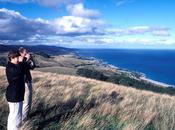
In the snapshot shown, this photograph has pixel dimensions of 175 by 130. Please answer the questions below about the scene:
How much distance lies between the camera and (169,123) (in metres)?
7.72

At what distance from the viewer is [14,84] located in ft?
20.2

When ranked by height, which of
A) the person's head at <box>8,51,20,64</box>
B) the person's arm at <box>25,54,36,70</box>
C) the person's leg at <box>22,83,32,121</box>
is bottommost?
the person's leg at <box>22,83,32,121</box>

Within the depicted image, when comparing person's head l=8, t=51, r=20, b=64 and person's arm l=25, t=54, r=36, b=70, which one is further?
person's arm l=25, t=54, r=36, b=70

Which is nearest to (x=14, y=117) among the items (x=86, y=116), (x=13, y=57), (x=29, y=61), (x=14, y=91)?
(x=14, y=91)

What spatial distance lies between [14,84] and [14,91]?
0.44 feet

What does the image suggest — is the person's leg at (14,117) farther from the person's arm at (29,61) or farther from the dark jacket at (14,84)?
the person's arm at (29,61)

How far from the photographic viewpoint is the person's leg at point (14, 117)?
5905 millimetres

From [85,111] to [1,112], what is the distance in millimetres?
1998

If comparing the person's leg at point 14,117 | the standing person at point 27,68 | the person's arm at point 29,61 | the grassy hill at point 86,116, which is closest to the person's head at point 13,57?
the standing person at point 27,68

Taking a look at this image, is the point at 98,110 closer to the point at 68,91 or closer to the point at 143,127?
the point at 143,127

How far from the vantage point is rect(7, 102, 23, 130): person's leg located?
232 inches

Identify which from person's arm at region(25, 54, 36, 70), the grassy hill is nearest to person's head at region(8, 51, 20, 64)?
person's arm at region(25, 54, 36, 70)

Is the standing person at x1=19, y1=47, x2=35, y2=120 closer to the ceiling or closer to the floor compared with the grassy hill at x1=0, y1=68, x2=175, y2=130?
closer to the ceiling

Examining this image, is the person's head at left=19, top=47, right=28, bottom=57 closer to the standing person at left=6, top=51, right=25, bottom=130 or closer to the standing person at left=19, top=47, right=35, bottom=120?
the standing person at left=19, top=47, right=35, bottom=120
